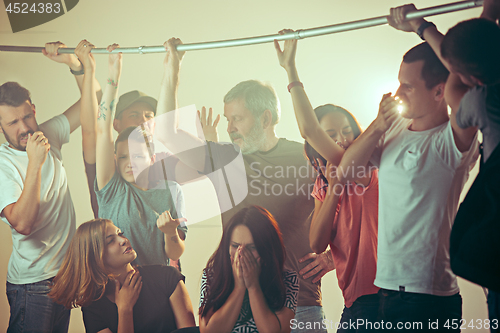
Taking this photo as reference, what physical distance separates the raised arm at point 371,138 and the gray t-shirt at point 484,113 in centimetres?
24

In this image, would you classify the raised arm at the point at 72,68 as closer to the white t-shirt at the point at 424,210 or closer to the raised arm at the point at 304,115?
the raised arm at the point at 304,115

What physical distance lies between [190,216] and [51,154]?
87 centimetres

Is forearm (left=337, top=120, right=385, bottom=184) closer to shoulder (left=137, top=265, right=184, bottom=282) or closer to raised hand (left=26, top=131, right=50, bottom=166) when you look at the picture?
shoulder (left=137, top=265, right=184, bottom=282)

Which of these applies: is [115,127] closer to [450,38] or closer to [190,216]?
[190,216]

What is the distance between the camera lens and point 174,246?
1.92 meters

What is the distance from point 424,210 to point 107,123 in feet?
5.06

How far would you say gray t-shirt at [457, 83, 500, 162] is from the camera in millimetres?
1229

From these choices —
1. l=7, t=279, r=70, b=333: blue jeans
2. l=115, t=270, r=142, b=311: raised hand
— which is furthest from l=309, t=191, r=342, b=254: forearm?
l=7, t=279, r=70, b=333: blue jeans

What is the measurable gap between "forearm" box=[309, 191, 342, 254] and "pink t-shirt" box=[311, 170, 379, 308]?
25mm

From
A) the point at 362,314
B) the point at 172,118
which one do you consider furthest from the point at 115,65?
the point at 362,314

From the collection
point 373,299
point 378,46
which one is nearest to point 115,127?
point 378,46

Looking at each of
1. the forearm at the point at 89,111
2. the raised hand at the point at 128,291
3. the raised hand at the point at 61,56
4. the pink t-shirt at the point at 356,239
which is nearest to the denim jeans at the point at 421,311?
the pink t-shirt at the point at 356,239

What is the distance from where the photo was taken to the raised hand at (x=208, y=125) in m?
1.87

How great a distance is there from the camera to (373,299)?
4.94 feet
